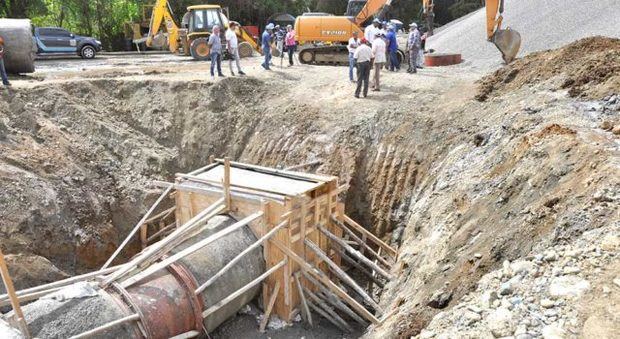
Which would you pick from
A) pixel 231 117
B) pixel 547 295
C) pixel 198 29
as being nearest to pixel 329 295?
pixel 547 295

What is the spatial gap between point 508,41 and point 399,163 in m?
6.83

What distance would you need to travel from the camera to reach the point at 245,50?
24.1 metres

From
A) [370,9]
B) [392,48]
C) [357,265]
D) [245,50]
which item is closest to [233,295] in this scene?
[357,265]

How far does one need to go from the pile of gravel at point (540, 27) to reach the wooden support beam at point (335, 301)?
426 inches

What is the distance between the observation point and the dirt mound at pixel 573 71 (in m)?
9.98

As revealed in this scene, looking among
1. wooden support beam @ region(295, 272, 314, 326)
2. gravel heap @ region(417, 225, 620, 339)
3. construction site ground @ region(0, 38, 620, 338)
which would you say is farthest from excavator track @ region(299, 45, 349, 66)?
gravel heap @ region(417, 225, 620, 339)

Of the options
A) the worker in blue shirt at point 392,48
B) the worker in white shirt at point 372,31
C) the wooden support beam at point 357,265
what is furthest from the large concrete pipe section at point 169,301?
the worker in blue shirt at point 392,48

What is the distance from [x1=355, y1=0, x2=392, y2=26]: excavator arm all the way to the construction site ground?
3.14 meters

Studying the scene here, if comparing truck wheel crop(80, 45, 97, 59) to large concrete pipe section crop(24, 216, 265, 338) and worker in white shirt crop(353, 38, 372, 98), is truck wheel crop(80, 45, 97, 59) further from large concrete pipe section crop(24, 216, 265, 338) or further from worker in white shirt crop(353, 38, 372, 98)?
large concrete pipe section crop(24, 216, 265, 338)

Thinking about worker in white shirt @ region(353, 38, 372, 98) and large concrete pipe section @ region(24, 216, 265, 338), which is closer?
large concrete pipe section @ region(24, 216, 265, 338)

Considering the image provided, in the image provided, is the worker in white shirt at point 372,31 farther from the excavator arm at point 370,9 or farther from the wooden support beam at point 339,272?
the wooden support beam at point 339,272

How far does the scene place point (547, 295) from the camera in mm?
4867

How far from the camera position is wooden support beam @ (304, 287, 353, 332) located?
366 inches

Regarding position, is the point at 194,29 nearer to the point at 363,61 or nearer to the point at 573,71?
the point at 363,61
